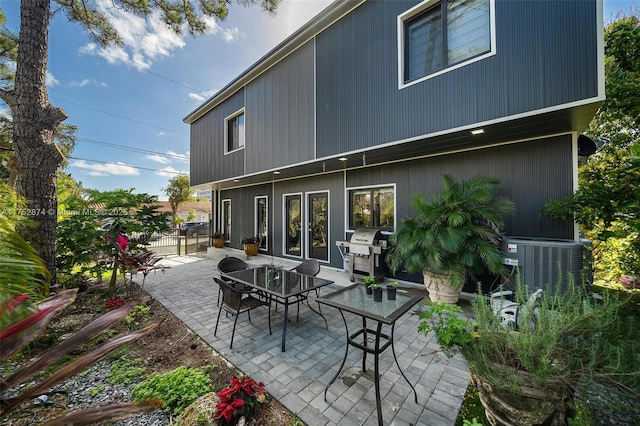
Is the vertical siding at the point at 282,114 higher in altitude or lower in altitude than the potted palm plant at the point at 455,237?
higher

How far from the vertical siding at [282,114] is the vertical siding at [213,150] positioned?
81 centimetres

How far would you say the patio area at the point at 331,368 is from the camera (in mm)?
2023

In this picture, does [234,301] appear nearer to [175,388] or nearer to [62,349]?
[175,388]

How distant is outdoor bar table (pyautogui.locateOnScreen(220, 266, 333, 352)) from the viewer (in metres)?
3.00

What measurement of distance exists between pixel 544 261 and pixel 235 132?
29.7 feet

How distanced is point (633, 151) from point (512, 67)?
2567mm

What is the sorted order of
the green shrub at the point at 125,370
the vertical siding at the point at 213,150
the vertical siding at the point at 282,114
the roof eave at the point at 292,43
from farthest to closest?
1. the vertical siding at the point at 213,150
2. the vertical siding at the point at 282,114
3. the roof eave at the point at 292,43
4. the green shrub at the point at 125,370

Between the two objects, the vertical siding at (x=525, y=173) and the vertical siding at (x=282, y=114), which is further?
the vertical siding at (x=282, y=114)

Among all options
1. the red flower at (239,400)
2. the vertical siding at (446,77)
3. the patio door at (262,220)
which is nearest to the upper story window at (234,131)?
the patio door at (262,220)

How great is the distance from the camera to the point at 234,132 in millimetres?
8852

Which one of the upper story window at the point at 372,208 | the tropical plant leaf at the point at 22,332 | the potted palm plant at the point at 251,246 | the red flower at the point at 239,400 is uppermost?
the upper story window at the point at 372,208

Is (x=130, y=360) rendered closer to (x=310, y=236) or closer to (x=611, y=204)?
(x=310, y=236)

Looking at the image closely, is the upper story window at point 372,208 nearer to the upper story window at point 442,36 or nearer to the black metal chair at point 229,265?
the upper story window at point 442,36

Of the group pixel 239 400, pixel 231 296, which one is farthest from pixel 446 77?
pixel 239 400
